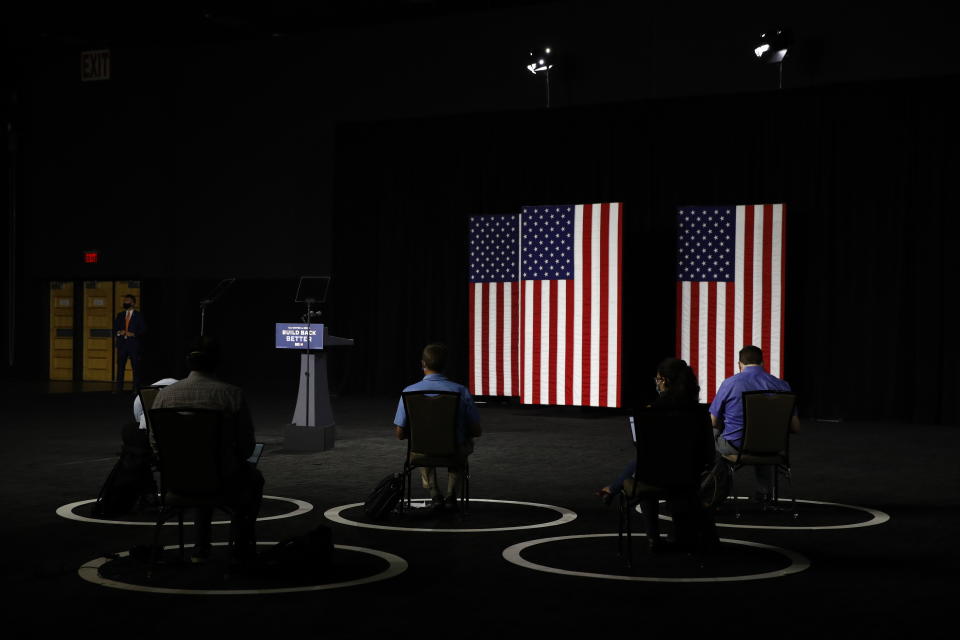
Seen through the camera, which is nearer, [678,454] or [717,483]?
[678,454]

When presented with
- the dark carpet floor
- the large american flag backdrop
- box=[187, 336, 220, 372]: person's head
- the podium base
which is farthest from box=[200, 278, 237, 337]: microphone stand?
box=[187, 336, 220, 372]: person's head

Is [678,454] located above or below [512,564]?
above

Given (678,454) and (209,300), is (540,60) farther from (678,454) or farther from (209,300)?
(678,454)

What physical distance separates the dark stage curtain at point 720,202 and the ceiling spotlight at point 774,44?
0.52 meters

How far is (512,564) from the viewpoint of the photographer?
5953 millimetres

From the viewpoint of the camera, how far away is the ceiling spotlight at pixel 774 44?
46.6 feet

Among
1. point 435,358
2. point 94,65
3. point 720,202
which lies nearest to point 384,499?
point 435,358

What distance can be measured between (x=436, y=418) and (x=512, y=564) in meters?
1.43

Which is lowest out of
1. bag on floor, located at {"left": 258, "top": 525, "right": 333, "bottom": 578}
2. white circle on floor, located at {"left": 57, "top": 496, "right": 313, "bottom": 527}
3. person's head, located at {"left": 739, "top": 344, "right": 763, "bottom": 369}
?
white circle on floor, located at {"left": 57, "top": 496, "right": 313, "bottom": 527}

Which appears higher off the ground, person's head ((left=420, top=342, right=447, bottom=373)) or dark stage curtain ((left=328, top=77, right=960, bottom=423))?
dark stage curtain ((left=328, top=77, right=960, bottom=423))

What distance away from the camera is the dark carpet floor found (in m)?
4.83

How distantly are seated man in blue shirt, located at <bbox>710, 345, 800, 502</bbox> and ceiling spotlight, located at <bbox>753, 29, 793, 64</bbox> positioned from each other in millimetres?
7546

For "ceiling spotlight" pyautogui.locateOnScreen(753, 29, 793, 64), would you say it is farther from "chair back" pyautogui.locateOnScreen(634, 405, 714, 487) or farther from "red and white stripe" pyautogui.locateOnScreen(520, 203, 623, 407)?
"chair back" pyautogui.locateOnScreen(634, 405, 714, 487)

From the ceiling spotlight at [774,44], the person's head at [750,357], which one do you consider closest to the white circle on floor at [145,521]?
the person's head at [750,357]
